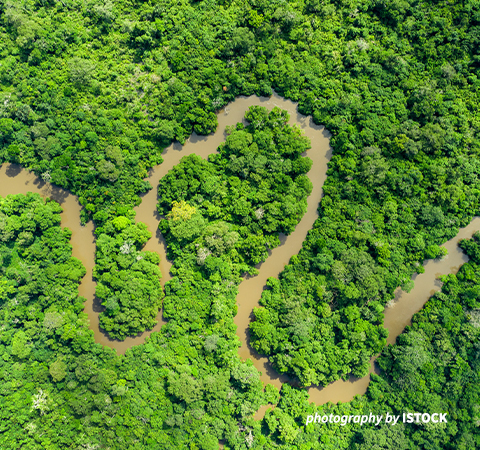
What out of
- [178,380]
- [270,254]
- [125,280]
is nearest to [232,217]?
[270,254]

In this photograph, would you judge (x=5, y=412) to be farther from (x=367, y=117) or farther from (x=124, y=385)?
(x=367, y=117)

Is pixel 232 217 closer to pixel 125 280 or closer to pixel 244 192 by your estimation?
pixel 244 192

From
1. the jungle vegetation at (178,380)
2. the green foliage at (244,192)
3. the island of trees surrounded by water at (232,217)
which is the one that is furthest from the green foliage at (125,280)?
the green foliage at (244,192)

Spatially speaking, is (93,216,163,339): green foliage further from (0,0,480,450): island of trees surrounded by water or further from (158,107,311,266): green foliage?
(158,107,311,266): green foliage

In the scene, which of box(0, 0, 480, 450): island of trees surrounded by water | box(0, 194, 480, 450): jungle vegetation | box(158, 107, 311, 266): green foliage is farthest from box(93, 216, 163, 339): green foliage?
box(158, 107, 311, 266): green foliage

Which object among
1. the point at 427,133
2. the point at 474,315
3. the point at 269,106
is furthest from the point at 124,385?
the point at 427,133

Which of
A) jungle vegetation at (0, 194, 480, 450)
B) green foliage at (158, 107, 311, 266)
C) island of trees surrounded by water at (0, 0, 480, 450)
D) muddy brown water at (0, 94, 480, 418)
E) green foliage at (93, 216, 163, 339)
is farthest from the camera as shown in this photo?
muddy brown water at (0, 94, 480, 418)
